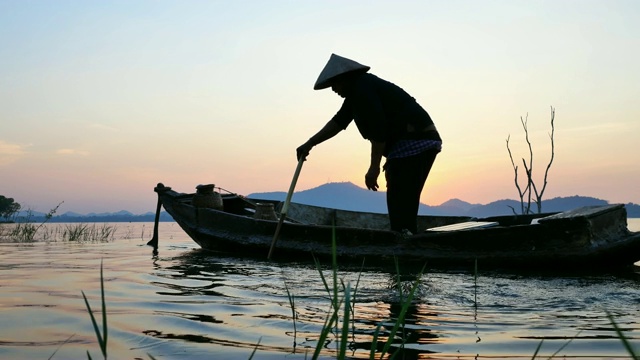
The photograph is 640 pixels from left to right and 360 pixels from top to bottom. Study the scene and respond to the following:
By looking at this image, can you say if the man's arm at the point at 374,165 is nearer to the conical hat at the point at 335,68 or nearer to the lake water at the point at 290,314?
the conical hat at the point at 335,68

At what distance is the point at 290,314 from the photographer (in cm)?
364

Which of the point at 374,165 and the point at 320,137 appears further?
the point at 320,137

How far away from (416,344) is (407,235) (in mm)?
3839

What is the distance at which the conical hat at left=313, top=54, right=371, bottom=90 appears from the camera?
657 centimetres

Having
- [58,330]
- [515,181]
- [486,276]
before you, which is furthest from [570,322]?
[515,181]

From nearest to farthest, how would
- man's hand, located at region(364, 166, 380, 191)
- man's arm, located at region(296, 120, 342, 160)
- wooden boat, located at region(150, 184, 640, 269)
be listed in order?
wooden boat, located at region(150, 184, 640, 269) → man's hand, located at region(364, 166, 380, 191) → man's arm, located at region(296, 120, 342, 160)

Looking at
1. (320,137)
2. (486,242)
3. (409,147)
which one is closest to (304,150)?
(320,137)

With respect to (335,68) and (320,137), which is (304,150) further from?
(335,68)

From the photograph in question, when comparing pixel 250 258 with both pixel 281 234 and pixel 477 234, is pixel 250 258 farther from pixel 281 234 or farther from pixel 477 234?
pixel 477 234

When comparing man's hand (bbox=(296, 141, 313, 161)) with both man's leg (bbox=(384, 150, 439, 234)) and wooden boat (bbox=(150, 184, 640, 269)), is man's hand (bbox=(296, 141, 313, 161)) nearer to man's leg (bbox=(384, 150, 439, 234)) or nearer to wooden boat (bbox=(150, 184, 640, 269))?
wooden boat (bbox=(150, 184, 640, 269))

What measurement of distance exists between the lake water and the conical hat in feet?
6.56

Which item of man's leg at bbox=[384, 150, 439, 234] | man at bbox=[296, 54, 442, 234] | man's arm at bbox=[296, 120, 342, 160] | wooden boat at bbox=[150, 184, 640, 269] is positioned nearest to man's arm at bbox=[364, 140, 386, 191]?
man at bbox=[296, 54, 442, 234]

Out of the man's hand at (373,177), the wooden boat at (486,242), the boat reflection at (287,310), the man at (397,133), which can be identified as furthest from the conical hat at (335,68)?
the boat reflection at (287,310)

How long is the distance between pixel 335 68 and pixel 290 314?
359 cm
